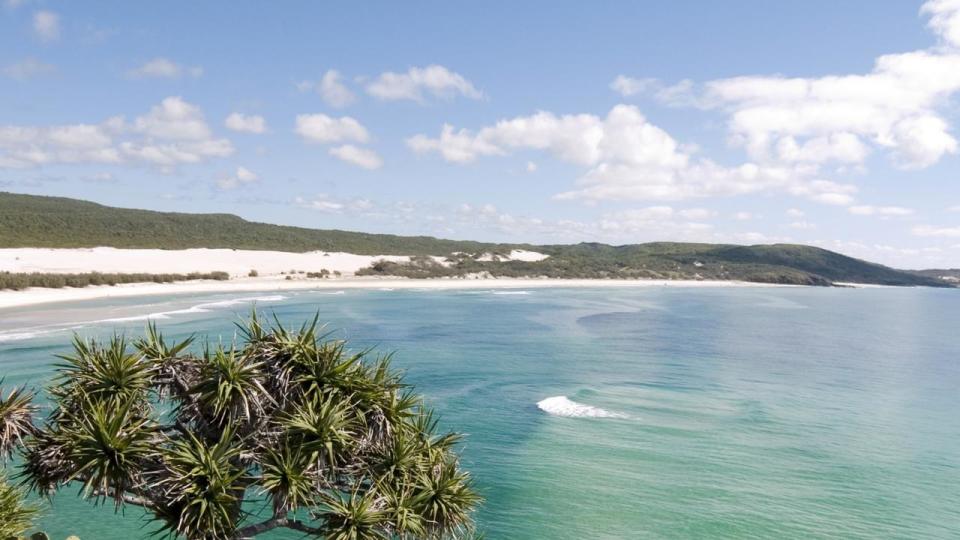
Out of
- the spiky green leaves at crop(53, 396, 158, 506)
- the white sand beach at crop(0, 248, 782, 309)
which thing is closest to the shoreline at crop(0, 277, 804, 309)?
the white sand beach at crop(0, 248, 782, 309)

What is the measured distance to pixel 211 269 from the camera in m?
91.2

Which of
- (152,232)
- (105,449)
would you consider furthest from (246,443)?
(152,232)

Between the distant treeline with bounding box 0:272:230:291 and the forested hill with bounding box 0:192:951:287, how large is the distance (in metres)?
24.9

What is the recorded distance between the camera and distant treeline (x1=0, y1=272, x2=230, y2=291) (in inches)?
2299

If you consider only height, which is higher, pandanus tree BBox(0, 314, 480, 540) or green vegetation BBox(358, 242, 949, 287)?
green vegetation BBox(358, 242, 949, 287)

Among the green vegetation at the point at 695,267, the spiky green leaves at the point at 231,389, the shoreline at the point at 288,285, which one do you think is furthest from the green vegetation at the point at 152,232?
the spiky green leaves at the point at 231,389

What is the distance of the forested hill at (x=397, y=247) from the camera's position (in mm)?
105500

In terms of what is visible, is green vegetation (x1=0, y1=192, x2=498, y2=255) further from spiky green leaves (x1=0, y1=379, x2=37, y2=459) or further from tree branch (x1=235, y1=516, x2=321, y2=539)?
tree branch (x1=235, y1=516, x2=321, y2=539)

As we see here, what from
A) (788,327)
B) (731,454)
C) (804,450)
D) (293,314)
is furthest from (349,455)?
(788,327)

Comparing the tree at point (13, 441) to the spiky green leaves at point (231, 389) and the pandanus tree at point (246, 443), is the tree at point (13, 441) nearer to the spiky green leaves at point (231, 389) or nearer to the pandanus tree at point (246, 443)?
the pandanus tree at point (246, 443)

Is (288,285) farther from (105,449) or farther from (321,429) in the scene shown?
(321,429)

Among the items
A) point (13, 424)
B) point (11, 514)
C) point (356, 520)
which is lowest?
point (11, 514)

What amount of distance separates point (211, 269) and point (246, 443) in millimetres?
88787

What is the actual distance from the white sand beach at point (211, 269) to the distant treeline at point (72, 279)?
3.39 ft
